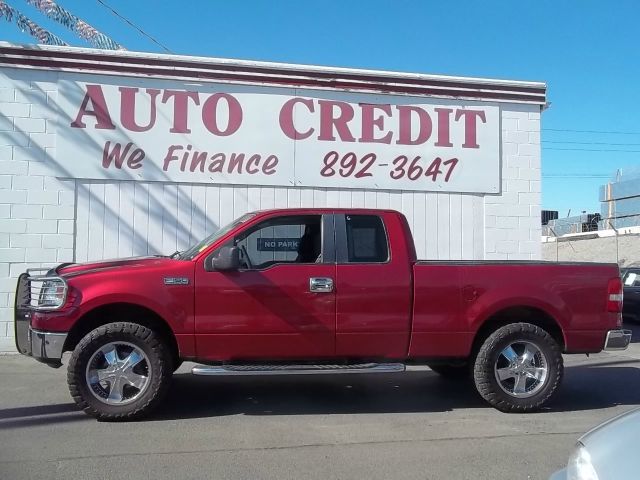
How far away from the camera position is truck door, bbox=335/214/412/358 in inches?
236

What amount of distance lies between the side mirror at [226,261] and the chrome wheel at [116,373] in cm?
101

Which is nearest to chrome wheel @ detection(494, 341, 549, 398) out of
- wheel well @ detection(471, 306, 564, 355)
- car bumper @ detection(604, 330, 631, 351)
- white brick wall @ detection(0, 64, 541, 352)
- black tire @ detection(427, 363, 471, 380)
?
wheel well @ detection(471, 306, 564, 355)

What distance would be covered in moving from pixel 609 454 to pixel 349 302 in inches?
134

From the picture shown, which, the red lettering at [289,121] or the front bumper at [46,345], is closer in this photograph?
the front bumper at [46,345]

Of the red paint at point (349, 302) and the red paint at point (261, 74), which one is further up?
the red paint at point (261, 74)

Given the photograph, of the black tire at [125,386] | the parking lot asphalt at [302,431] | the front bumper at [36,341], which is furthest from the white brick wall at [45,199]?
the black tire at [125,386]

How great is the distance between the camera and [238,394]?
707 centimetres

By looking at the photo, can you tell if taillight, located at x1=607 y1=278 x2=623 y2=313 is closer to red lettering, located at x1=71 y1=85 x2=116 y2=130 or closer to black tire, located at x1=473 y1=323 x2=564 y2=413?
black tire, located at x1=473 y1=323 x2=564 y2=413

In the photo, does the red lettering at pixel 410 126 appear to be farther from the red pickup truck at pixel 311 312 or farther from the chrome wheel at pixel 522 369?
the chrome wheel at pixel 522 369

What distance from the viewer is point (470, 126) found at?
11.0 metres

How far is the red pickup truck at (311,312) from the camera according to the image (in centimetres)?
573

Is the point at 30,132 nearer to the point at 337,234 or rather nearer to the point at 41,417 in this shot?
the point at 41,417

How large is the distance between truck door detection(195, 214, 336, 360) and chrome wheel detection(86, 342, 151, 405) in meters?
0.57

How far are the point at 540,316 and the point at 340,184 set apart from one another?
4.85m
